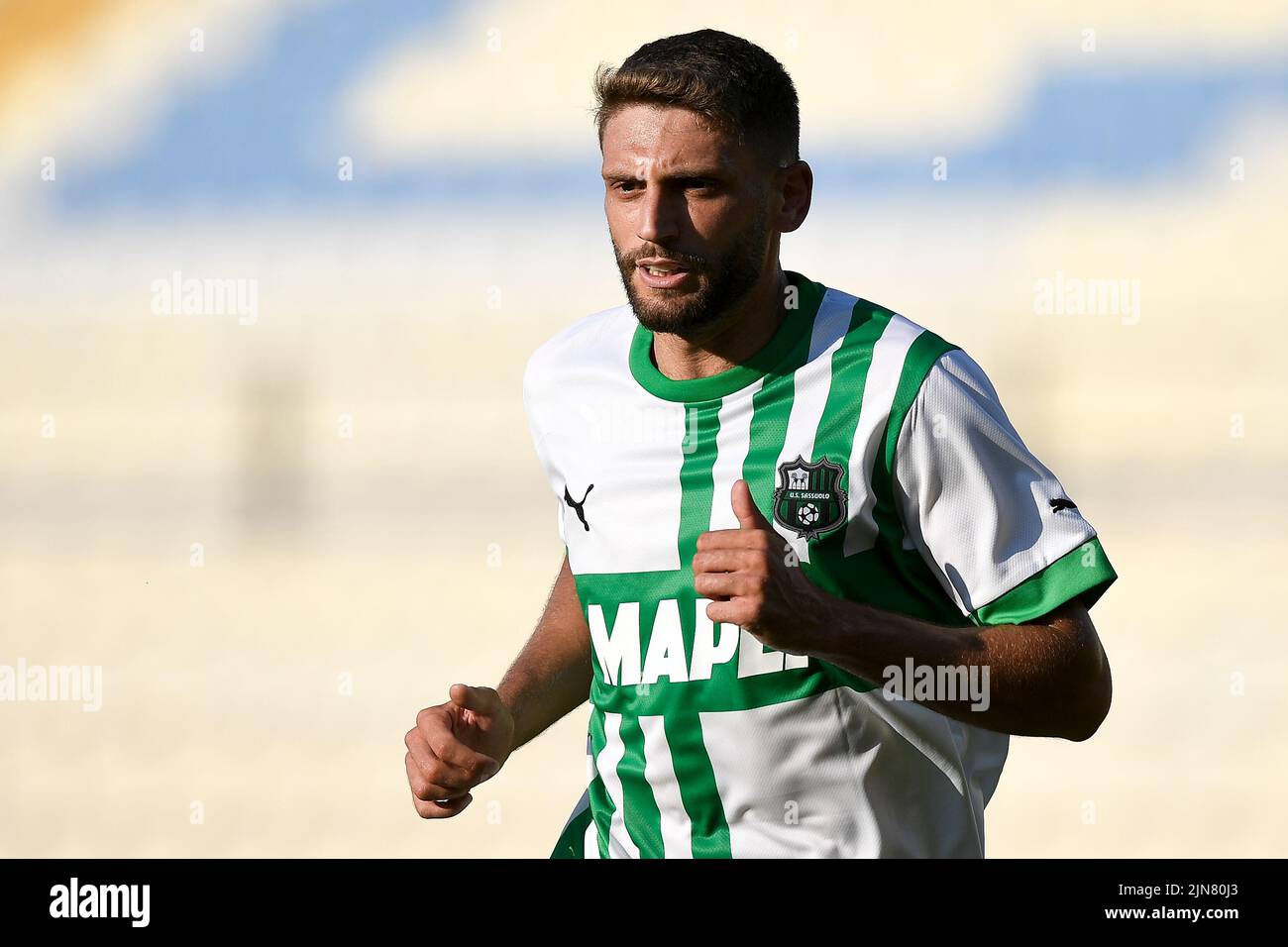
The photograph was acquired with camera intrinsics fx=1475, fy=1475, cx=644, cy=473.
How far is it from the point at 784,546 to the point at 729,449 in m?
0.36

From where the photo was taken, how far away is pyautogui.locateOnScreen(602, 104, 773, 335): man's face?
2158mm

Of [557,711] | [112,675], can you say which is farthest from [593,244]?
[557,711]

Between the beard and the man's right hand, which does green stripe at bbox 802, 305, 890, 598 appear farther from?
the man's right hand

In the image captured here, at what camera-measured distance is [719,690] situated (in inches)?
84.3

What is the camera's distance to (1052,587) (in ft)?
6.59

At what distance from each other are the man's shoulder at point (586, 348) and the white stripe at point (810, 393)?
1.17 feet

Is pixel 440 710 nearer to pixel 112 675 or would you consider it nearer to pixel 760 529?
pixel 760 529

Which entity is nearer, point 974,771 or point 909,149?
point 974,771

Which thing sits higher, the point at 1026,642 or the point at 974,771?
the point at 1026,642

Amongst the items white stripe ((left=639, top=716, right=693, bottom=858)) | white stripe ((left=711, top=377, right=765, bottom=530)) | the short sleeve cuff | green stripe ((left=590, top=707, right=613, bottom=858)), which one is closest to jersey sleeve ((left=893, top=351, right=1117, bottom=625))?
the short sleeve cuff

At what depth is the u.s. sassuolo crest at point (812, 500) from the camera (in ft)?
6.86

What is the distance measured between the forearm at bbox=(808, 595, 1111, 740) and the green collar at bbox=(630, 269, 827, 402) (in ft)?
1.52

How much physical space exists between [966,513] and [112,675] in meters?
7.15

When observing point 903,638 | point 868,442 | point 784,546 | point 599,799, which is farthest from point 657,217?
point 599,799
